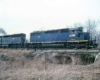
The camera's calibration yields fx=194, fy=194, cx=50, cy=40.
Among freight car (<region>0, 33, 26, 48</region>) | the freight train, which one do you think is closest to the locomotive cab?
the freight train

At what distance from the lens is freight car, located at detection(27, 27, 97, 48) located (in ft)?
88.3

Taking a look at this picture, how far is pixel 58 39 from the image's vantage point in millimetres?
30594

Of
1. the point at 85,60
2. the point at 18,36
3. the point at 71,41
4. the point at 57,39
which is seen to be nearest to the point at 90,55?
the point at 85,60

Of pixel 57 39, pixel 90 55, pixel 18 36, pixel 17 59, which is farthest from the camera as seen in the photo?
pixel 18 36

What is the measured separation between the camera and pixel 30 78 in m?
14.0

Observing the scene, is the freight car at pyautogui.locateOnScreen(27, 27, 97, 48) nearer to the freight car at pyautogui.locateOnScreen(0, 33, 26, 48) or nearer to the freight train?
the freight train

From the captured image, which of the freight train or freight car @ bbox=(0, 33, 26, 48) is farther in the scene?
freight car @ bbox=(0, 33, 26, 48)

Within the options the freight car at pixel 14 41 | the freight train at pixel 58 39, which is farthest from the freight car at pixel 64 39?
the freight car at pixel 14 41

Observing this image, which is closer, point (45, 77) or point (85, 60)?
point (45, 77)

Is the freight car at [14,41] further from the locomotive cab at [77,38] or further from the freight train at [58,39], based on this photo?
the locomotive cab at [77,38]

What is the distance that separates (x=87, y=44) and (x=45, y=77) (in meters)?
14.2

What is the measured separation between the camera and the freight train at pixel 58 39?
27112 mm

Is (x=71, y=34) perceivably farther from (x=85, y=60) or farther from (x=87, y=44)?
(x=85, y=60)

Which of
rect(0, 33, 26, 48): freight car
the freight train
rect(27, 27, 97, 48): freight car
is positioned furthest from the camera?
rect(0, 33, 26, 48): freight car
